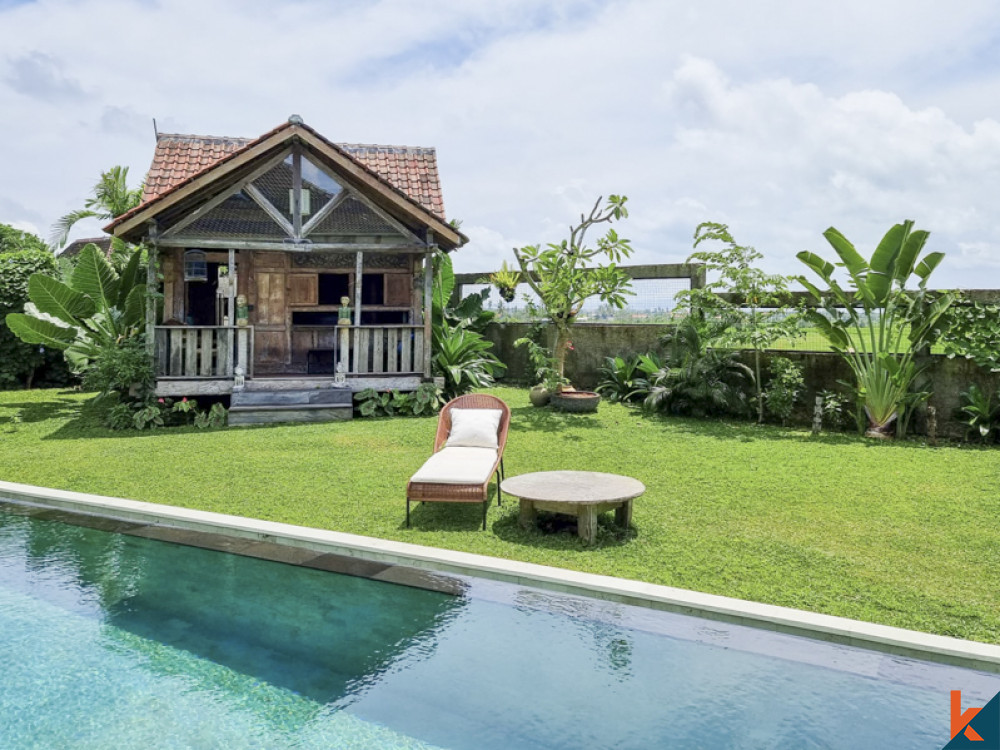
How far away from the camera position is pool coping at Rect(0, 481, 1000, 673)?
435cm

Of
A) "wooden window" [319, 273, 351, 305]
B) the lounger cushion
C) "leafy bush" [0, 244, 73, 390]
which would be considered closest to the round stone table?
the lounger cushion

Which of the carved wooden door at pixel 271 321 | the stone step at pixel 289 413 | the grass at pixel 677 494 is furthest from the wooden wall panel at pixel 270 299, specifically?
the grass at pixel 677 494

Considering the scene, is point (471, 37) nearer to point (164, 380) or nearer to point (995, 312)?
point (164, 380)

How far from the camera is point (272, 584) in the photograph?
5.61 m

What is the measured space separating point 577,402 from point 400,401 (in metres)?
3.31

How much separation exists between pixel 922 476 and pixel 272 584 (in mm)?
7674

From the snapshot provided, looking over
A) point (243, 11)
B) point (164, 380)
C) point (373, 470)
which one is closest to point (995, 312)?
point (373, 470)

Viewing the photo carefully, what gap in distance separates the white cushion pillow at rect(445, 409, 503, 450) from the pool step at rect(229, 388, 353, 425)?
5.32 m

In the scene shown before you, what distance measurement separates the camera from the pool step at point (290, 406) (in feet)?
41.9

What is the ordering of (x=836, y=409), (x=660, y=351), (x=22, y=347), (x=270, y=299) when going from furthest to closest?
(x=22, y=347) → (x=270, y=299) → (x=660, y=351) → (x=836, y=409)

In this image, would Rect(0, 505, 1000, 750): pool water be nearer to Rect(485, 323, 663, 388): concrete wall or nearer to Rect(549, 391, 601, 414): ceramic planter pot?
Rect(549, 391, 601, 414): ceramic planter pot

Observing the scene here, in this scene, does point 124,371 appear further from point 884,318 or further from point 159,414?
point 884,318

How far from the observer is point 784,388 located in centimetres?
1242

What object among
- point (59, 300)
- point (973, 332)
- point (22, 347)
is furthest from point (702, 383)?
point (22, 347)
